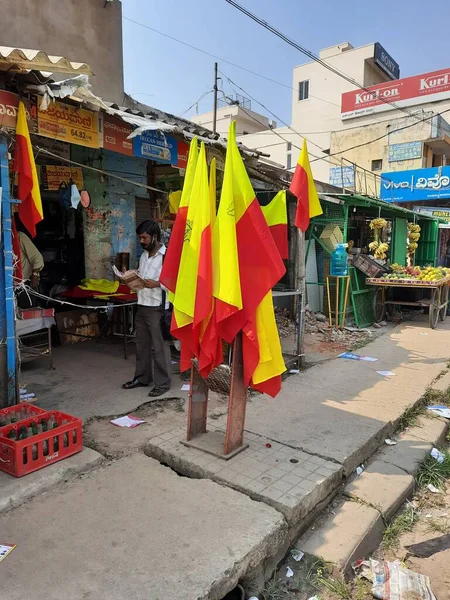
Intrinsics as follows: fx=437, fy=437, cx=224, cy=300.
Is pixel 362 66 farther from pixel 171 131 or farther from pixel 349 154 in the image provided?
pixel 171 131

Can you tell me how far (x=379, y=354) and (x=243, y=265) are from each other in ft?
17.8

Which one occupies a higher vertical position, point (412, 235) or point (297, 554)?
point (412, 235)

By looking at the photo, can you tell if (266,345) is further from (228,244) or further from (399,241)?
(399,241)

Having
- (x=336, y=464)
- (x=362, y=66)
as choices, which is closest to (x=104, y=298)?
(x=336, y=464)

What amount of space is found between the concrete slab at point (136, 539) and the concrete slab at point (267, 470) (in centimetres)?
10

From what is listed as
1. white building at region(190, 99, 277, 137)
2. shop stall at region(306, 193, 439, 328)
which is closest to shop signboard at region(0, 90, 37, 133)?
Answer: shop stall at region(306, 193, 439, 328)

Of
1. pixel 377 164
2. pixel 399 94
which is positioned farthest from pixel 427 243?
pixel 399 94

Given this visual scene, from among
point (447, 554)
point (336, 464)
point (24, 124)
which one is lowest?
point (447, 554)

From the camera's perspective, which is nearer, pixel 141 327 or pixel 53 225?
pixel 141 327

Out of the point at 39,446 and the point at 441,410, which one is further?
the point at 441,410

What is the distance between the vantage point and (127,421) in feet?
13.3

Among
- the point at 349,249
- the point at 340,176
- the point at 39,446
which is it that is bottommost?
the point at 39,446

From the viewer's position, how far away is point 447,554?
2.89 m

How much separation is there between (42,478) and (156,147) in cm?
380
